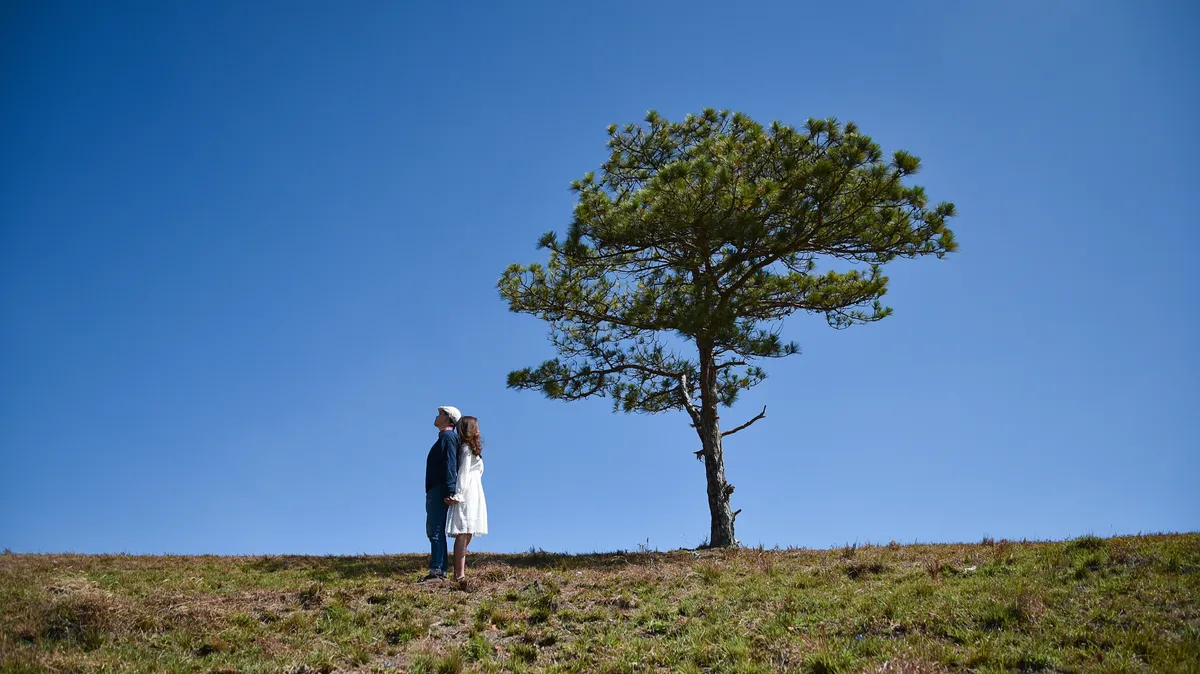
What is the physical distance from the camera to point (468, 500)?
10336 mm

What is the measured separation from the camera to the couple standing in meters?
10.2

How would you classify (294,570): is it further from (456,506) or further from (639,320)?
(639,320)

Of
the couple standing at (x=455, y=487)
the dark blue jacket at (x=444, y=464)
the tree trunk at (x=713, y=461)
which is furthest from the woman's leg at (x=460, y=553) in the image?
the tree trunk at (x=713, y=461)

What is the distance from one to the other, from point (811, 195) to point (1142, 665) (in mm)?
9067

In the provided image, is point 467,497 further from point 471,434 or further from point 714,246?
point 714,246

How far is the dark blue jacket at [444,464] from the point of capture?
33.6 ft

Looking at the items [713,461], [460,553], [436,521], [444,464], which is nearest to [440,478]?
[444,464]

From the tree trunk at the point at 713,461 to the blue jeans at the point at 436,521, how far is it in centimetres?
589

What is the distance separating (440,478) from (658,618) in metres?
3.53

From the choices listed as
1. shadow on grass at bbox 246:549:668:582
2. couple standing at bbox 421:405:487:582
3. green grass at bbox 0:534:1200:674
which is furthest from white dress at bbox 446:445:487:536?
shadow on grass at bbox 246:549:668:582

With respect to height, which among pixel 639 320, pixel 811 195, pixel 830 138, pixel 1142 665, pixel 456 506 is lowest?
pixel 1142 665

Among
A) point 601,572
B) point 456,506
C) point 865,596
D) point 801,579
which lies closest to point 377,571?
point 456,506

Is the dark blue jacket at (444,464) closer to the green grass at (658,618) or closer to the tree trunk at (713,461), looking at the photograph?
the green grass at (658,618)

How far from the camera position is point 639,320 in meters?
15.6
